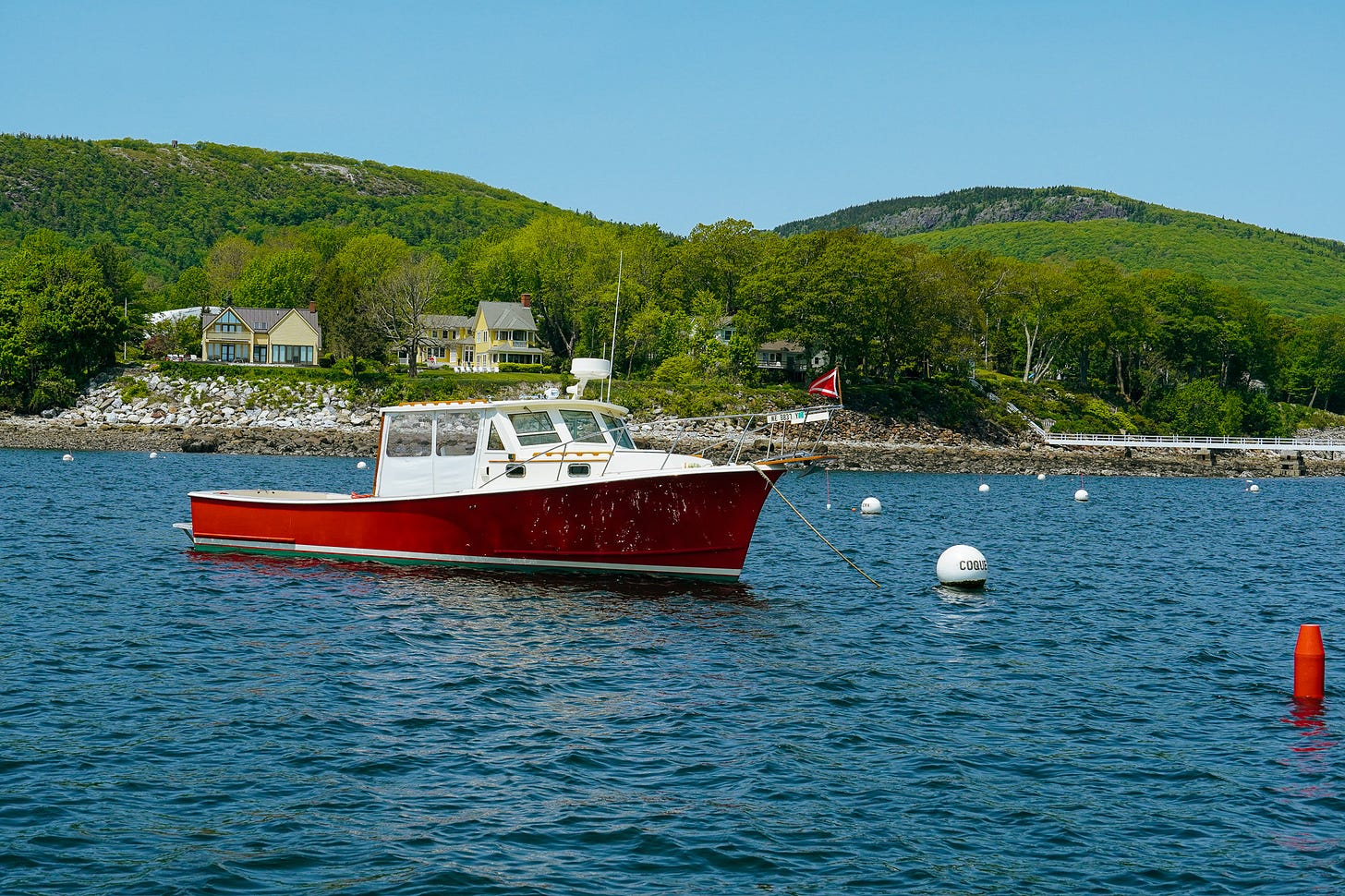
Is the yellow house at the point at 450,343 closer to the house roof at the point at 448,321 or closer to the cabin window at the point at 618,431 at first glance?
the house roof at the point at 448,321

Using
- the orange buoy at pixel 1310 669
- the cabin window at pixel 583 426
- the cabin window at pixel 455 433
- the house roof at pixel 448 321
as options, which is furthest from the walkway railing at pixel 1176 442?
the orange buoy at pixel 1310 669

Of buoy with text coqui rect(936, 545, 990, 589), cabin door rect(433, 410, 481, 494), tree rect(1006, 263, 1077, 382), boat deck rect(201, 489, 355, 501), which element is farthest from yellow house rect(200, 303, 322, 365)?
buoy with text coqui rect(936, 545, 990, 589)

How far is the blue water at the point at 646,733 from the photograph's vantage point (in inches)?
363

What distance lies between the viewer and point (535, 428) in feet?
72.9

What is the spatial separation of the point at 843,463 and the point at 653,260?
3323 cm

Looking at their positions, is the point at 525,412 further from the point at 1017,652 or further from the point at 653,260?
the point at 653,260

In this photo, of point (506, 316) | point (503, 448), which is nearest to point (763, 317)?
point (506, 316)

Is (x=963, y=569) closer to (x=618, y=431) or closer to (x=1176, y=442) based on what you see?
(x=618, y=431)

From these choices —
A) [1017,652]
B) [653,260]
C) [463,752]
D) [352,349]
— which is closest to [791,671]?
[1017,652]

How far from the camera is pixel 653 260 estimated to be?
9675 cm

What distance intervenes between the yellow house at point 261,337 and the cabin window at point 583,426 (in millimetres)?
74018

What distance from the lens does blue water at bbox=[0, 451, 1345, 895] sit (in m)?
9.21

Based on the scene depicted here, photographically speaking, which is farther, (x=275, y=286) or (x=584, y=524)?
(x=275, y=286)

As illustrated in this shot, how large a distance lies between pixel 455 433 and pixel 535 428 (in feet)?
5.14
